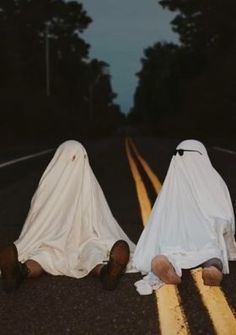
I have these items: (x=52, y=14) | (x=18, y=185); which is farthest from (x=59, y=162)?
(x=52, y=14)

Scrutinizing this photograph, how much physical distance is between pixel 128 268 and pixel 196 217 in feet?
2.64

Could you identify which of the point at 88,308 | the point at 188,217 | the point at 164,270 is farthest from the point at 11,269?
the point at 188,217

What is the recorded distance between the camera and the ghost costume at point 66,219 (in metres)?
6.61

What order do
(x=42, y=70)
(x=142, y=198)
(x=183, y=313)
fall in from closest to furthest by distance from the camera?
(x=183, y=313) < (x=142, y=198) < (x=42, y=70)

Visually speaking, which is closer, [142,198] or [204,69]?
[142,198]

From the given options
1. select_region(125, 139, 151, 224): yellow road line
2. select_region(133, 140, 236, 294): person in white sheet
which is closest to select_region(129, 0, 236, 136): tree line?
select_region(125, 139, 151, 224): yellow road line

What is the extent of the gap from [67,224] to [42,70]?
69.9 metres

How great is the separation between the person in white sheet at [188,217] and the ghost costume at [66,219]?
432 mm

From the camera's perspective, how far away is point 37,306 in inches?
227

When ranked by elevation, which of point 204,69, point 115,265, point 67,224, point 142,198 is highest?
point 204,69

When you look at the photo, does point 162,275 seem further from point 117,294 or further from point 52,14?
point 52,14

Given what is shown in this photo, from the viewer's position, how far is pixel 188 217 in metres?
6.55

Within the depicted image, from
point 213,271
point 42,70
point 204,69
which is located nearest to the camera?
point 213,271

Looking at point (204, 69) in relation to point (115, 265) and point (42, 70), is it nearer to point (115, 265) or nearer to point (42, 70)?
point (42, 70)
